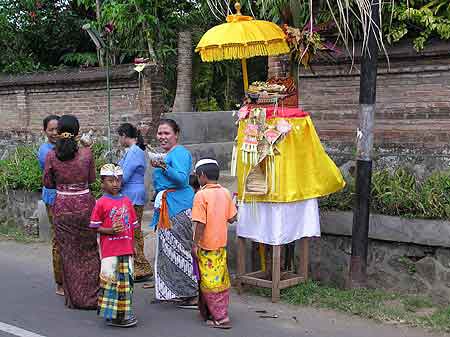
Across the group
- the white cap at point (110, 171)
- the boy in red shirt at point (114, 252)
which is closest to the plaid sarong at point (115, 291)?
the boy in red shirt at point (114, 252)

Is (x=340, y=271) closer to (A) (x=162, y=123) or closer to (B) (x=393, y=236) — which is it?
(B) (x=393, y=236)

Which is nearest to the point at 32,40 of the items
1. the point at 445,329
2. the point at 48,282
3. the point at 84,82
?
the point at 84,82

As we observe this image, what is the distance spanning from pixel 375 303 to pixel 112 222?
250 centimetres

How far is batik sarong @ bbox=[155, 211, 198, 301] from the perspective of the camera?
232 inches

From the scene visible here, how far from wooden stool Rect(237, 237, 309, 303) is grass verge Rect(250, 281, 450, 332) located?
0.11m

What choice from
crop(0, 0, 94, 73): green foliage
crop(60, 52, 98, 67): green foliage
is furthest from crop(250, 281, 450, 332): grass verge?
crop(0, 0, 94, 73): green foliage

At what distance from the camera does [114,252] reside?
17.7ft

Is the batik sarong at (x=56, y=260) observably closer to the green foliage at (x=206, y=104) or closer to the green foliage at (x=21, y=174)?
the green foliage at (x=21, y=174)

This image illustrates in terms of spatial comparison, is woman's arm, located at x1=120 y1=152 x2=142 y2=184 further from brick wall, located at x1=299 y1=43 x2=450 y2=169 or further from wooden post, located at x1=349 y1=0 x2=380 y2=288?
brick wall, located at x1=299 y1=43 x2=450 y2=169

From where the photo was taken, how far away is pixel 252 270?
682cm

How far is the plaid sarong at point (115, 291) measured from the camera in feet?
17.6

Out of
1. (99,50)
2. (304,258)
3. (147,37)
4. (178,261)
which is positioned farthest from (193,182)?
(99,50)

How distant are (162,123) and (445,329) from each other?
3046 millimetres

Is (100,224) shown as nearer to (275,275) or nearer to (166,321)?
(166,321)
